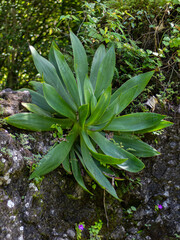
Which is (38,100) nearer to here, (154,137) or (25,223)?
(25,223)

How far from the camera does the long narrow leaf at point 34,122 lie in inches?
76.1

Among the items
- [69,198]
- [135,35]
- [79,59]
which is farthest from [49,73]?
[135,35]

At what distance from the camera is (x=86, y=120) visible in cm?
215

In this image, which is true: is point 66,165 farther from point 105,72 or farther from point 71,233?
point 105,72

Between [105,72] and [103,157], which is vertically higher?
[105,72]

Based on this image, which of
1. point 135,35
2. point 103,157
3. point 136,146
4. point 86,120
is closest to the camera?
point 103,157

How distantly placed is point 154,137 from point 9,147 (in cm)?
153

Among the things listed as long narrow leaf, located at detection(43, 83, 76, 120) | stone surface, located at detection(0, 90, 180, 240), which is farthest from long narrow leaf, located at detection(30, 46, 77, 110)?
stone surface, located at detection(0, 90, 180, 240)

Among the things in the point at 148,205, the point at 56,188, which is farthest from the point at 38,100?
the point at 148,205

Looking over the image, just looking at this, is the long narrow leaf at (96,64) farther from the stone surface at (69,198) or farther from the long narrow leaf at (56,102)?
the stone surface at (69,198)

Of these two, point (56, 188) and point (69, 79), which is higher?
point (69, 79)

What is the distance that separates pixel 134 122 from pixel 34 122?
86cm

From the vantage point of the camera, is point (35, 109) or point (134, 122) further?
point (134, 122)

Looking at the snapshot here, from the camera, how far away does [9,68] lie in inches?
182
